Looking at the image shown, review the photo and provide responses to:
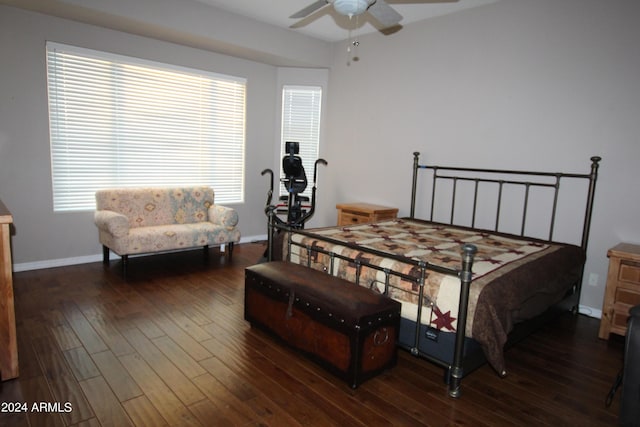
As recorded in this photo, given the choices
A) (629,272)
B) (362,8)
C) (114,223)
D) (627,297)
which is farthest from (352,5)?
(114,223)

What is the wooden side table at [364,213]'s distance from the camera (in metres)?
4.43

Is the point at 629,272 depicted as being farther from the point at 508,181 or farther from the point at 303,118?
the point at 303,118

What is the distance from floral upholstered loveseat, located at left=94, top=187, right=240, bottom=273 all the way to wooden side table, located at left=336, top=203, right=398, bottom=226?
130 cm

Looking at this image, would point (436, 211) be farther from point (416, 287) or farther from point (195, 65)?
point (195, 65)

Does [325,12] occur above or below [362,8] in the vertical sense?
above

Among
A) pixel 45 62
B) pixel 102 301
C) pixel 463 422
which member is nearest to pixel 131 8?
pixel 45 62

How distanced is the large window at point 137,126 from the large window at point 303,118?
0.64 m

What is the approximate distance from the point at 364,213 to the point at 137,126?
2.81m

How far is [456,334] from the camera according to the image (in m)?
2.01

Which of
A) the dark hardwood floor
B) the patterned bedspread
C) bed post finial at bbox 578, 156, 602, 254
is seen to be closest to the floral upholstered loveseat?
the dark hardwood floor

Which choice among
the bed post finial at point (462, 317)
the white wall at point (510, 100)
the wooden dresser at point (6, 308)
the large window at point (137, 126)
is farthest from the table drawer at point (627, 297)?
the large window at point (137, 126)

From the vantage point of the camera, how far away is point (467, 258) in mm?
1915

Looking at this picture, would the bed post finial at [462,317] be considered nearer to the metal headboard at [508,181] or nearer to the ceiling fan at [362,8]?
the ceiling fan at [362,8]

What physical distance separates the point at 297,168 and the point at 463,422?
301 centimetres
